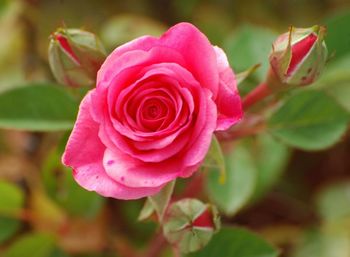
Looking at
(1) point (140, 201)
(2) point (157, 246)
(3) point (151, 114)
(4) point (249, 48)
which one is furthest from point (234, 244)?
(1) point (140, 201)

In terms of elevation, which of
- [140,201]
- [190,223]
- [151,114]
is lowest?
[140,201]

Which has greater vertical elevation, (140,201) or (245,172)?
(245,172)

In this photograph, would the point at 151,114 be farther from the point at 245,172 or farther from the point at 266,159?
the point at 266,159

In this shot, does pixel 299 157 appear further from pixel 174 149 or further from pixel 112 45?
pixel 174 149

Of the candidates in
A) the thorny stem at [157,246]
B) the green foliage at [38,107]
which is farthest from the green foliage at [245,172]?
the green foliage at [38,107]

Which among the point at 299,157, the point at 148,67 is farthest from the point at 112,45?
the point at 148,67

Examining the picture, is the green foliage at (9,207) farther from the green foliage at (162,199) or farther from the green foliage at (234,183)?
the green foliage at (162,199)

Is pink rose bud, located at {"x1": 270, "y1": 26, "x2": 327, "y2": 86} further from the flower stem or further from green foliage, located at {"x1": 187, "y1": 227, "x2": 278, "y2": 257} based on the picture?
green foliage, located at {"x1": 187, "y1": 227, "x2": 278, "y2": 257}
